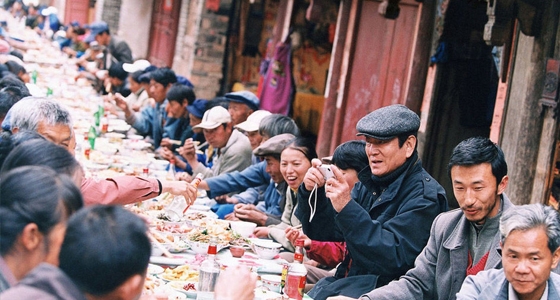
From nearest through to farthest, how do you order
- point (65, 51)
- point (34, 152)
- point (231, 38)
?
point (34, 152)
point (231, 38)
point (65, 51)

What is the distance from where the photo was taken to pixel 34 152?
142 inches

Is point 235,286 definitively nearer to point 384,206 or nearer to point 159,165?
point 384,206

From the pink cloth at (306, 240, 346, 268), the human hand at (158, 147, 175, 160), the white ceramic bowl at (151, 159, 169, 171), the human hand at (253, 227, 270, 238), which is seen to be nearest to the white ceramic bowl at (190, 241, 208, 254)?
the pink cloth at (306, 240, 346, 268)

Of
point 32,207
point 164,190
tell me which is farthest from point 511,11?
point 32,207

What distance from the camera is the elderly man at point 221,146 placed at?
8148 millimetres

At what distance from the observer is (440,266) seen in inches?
178

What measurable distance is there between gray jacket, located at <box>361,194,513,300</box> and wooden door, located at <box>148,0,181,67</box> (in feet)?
47.7

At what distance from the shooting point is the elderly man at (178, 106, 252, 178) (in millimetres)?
8148

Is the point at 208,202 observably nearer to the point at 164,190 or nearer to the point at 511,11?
the point at 164,190

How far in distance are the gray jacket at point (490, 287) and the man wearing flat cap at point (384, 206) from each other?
935mm

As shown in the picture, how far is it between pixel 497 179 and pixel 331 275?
1674 mm

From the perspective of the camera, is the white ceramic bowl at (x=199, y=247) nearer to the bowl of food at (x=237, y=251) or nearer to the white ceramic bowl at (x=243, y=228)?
the bowl of food at (x=237, y=251)

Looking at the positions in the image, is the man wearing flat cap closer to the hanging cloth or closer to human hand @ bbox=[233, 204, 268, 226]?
human hand @ bbox=[233, 204, 268, 226]

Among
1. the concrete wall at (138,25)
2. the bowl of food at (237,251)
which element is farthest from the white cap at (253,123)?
the concrete wall at (138,25)
